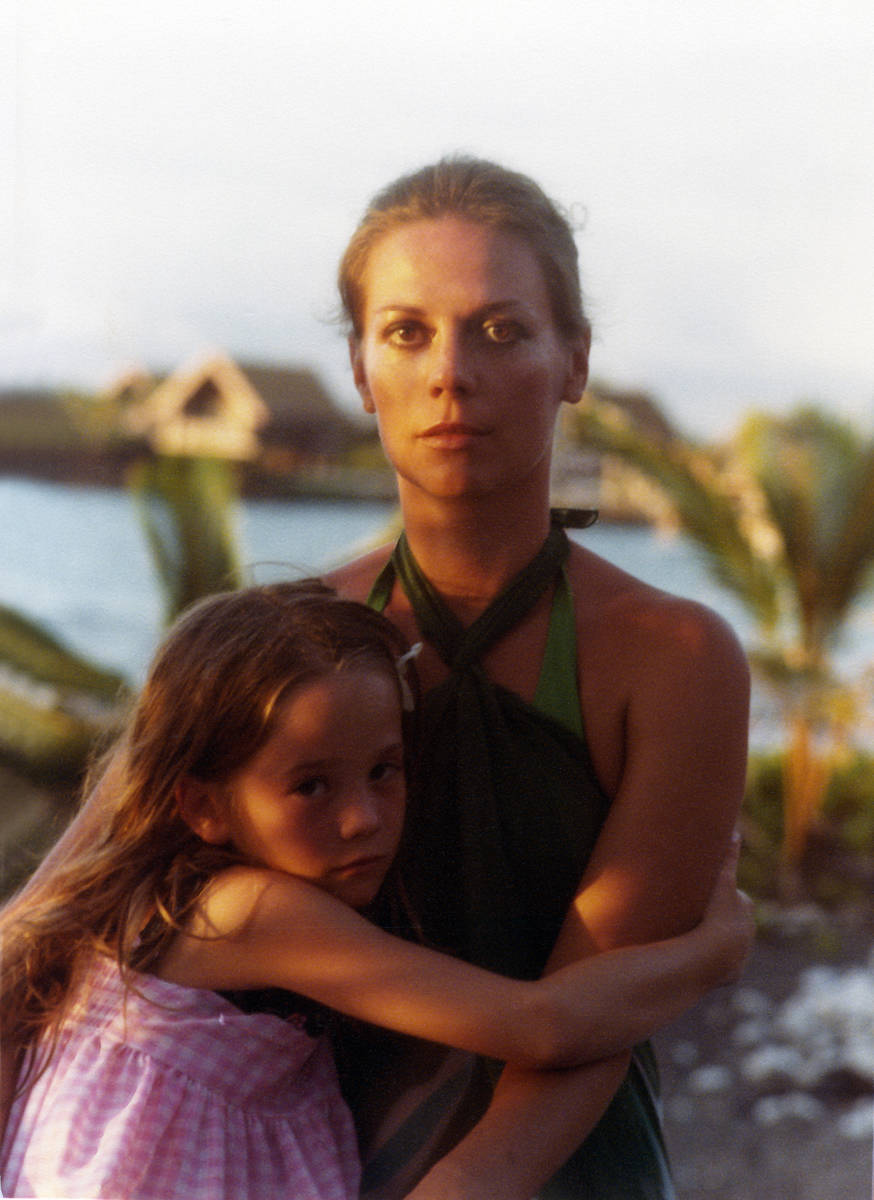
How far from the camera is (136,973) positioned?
47.4 inches

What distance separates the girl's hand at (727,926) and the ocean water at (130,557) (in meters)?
0.33

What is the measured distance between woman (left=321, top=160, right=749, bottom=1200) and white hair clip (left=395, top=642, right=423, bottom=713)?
4 cm

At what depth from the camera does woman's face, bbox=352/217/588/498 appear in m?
1.18

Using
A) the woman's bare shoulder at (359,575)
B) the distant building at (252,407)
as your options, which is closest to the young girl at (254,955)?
the woman's bare shoulder at (359,575)

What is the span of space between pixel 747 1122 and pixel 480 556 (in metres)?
2.58

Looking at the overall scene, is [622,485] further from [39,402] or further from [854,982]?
[854,982]

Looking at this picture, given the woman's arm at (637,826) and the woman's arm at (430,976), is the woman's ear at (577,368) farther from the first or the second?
the woman's arm at (430,976)

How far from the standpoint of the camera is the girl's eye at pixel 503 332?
3.89 feet

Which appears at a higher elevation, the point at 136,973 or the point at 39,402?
the point at 39,402

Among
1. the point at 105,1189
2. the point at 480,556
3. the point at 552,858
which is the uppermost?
the point at 480,556

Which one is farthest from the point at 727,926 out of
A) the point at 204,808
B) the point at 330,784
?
the point at 204,808

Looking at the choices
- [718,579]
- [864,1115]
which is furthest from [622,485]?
[864,1115]

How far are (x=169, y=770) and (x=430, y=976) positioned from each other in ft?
1.04

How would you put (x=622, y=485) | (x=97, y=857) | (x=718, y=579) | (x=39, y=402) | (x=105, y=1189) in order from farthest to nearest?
(x=718, y=579)
(x=622, y=485)
(x=39, y=402)
(x=97, y=857)
(x=105, y=1189)
